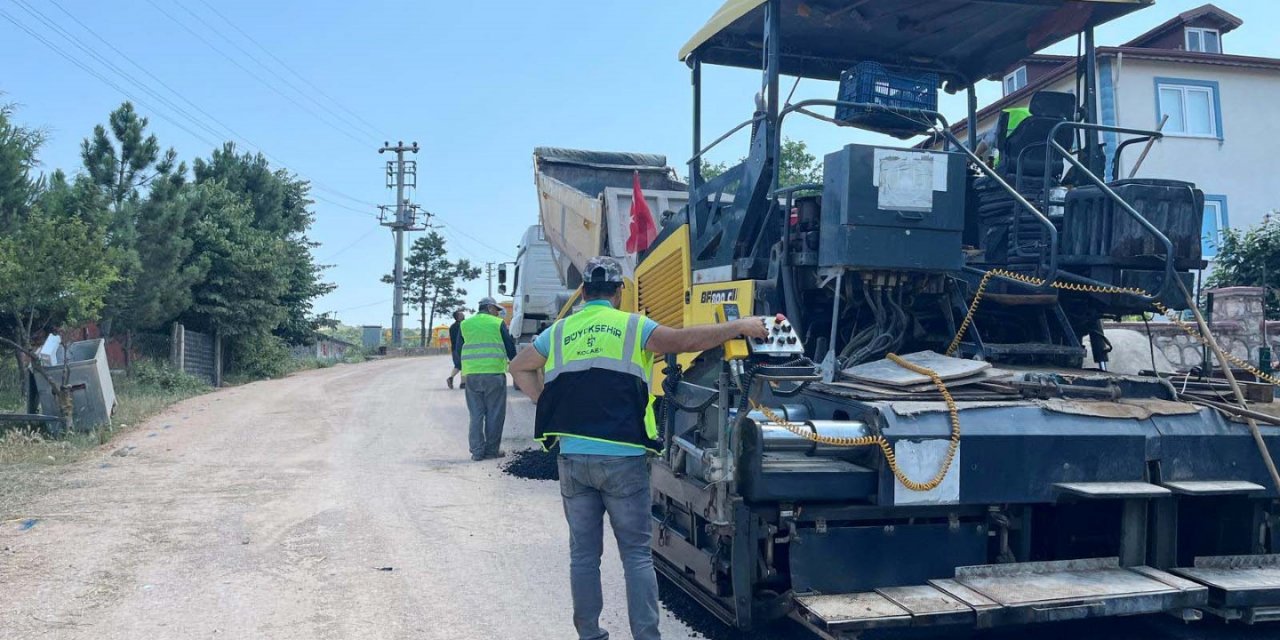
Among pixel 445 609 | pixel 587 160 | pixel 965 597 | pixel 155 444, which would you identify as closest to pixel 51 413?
pixel 155 444

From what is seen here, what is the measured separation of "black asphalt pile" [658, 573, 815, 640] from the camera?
4.49 m

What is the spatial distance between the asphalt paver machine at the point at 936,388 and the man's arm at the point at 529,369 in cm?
64

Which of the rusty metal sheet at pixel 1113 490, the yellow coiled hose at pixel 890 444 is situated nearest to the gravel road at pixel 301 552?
the rusty metal sheet at pixel 1113 490

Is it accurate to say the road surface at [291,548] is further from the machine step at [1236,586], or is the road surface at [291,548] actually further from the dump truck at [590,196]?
the dump truck at [590,196]

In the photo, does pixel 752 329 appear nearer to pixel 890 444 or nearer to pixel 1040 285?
pixel 890 444

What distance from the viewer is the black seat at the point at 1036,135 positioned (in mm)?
5715

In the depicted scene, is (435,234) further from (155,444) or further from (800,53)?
(800,53)

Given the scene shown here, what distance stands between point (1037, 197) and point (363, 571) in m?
4.31

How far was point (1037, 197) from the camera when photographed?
560 cm

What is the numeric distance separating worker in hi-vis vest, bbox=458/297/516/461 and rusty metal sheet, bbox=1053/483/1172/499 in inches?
267

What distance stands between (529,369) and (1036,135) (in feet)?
10.8

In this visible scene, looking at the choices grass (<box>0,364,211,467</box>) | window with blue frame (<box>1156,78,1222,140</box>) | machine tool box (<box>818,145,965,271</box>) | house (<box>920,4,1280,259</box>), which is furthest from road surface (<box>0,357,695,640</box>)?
window with blue frame (<box>1156,78,1222,140</box>)

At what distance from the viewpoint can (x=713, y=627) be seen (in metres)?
4.61

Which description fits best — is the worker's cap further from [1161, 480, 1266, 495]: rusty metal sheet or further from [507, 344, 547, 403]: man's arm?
[1161, 480, 1266, 495]: rusty metal sheet
